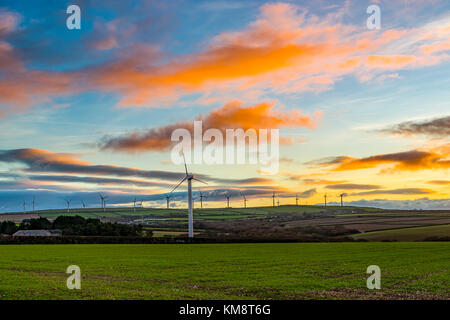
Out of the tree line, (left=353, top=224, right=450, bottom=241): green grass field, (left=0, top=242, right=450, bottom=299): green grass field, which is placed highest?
(left=0, top=242, right=450, bottom=299): green grass field

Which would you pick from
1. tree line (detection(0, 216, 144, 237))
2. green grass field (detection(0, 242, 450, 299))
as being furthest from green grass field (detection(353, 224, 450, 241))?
green grass field (detection(0, 242, 450, 299))

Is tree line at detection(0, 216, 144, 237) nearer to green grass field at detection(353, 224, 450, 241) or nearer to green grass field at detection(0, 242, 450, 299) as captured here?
green grass field at detection(353, 224, 450, 241)

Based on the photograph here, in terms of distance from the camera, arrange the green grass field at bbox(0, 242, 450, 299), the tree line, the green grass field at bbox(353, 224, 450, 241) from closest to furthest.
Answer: the green grass field at bbox(0, 242, 450, 299), the green grass field at bbox(353, 224, 450, 241), the tree line

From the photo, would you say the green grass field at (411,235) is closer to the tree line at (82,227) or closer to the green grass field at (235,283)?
the tree line at (82,227)

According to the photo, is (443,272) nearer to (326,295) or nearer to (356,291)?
(356,291)

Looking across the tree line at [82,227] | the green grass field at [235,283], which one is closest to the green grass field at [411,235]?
the tree line at [82,227]

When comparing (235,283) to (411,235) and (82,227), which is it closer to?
(411,235)

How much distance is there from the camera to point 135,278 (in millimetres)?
38156

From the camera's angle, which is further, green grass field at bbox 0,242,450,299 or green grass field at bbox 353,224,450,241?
green grass field at bbox 353,224,450,241

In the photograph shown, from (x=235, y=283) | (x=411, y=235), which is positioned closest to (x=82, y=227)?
(x=411, y=235)
